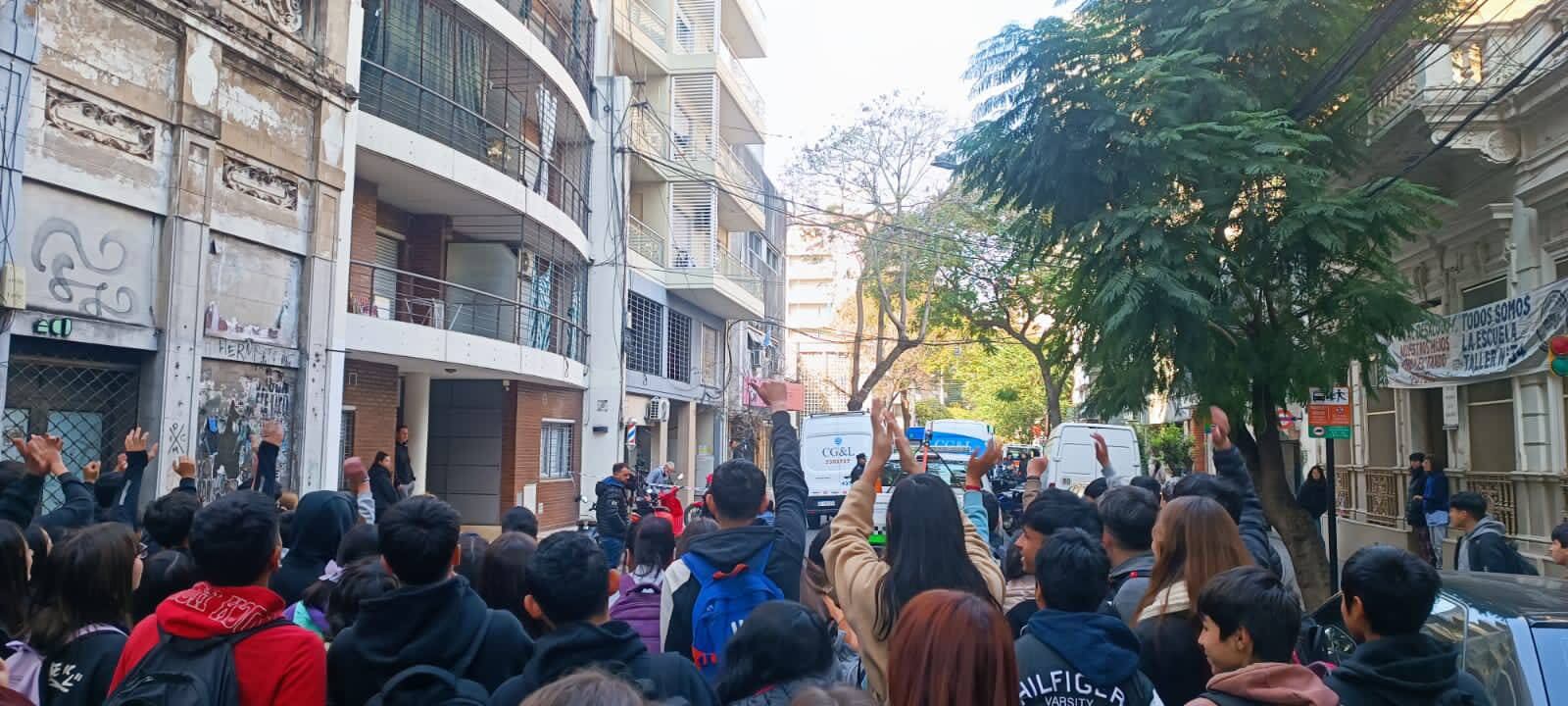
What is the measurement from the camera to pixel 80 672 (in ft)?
10.2

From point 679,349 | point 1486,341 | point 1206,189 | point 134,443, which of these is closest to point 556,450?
point 679,349

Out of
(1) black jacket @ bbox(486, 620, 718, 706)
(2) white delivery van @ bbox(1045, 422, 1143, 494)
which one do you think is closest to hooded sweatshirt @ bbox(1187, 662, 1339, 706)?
(1) black jacket @ bbox(486, 620, 718, 706)

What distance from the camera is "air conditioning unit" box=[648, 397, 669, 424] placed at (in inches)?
977

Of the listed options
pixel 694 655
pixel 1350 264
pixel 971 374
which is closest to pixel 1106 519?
pixel 694 655

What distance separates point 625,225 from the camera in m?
22.4

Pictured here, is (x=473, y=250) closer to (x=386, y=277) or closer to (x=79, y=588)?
(x=386, y=277)

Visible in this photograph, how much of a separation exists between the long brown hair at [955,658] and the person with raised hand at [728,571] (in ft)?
4.05

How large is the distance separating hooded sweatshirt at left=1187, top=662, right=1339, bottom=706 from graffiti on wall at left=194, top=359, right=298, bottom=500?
10.2m

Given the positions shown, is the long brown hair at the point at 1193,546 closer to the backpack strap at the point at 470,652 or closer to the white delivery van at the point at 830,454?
the backpack strap at the point at 470,652

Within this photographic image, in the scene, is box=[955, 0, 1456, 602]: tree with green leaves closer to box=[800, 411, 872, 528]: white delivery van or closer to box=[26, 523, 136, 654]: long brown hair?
box=[26, 523, 136, 654]: long brown hair

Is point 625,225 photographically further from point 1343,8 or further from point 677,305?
point 1343,8

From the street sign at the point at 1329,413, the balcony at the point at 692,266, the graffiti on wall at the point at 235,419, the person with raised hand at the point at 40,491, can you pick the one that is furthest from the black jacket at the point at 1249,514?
the balcony at the point at 692,266

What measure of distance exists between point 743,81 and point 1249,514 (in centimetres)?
2620

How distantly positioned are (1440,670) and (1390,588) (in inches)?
10.2
